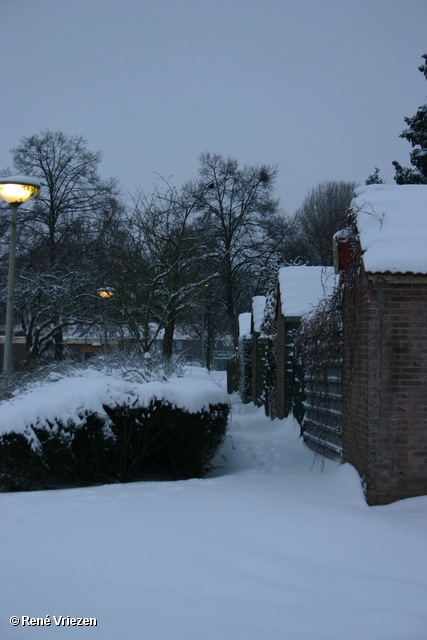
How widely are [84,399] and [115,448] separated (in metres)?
0.74

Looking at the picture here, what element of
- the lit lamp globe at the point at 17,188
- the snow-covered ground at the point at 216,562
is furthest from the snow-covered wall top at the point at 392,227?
the lit lamp globe at the point at 17,188

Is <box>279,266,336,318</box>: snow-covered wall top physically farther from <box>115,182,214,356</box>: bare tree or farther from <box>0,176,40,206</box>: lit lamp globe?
<box>0,176,40,206</box>: lit lamp globe

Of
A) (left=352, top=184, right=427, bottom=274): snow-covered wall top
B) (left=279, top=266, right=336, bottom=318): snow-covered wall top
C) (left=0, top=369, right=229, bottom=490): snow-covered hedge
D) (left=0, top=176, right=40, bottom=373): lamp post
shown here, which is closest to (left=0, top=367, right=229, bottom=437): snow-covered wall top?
(left=0, top=369, right=229, bottom=490): snow-covered hedge

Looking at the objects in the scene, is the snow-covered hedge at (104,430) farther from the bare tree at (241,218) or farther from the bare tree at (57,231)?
→ the bare tree at (241,218)

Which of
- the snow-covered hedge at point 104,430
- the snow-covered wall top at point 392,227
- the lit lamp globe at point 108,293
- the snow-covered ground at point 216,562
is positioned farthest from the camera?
the lit lamp globe at point 108,293

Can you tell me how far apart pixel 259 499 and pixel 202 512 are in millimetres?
796

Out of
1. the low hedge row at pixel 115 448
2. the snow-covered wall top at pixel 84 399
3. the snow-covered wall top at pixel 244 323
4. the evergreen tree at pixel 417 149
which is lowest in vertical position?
the low hedge row at pixel 115 448

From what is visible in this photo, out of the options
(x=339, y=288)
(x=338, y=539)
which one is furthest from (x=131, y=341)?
(x=338, y=539)

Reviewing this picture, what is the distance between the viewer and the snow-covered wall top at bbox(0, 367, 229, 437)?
6.51 metres

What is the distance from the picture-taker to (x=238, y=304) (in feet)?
125

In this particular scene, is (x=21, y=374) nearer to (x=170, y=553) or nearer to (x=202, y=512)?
(x=202, y=512)

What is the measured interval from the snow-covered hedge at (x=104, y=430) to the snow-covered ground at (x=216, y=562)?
0.51 metres

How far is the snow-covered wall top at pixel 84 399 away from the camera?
21.4ft

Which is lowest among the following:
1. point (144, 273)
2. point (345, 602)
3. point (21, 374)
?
point (345, 602)
